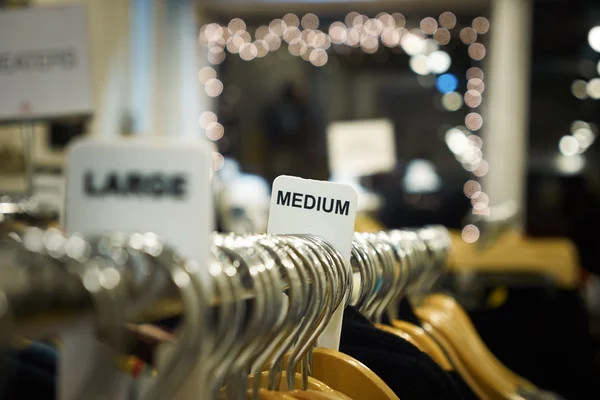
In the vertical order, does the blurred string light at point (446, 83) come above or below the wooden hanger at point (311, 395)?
above

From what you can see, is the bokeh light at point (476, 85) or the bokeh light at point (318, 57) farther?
the bokeh light at point (318, 57)

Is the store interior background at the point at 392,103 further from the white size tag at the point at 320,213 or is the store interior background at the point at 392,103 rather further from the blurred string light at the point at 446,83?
the white size tag at the point at 320,213

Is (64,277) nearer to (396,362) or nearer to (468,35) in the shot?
(396,362)

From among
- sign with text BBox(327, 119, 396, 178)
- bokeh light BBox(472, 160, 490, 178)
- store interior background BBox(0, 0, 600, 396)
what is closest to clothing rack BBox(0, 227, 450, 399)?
sign with text BBox(327, 119, 396, 178)

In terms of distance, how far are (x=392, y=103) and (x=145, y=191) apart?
455 centimetres

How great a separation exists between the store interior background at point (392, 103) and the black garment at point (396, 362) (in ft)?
10.4

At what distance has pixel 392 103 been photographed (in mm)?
5035

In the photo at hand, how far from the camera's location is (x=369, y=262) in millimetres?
1007

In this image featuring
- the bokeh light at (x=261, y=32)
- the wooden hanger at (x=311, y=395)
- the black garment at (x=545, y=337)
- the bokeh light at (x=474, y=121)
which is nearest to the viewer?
the wooden hanger at (x=311, y=395)

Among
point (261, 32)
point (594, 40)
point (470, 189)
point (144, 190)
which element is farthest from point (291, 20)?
point (144, 190)

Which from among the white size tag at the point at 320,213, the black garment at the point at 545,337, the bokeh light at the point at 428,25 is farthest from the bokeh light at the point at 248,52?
the white size tag at the point at 320,213

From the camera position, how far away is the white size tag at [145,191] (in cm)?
60

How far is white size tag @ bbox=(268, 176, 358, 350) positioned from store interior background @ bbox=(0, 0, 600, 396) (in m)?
3.19

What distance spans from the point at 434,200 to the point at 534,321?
2.58 meters
